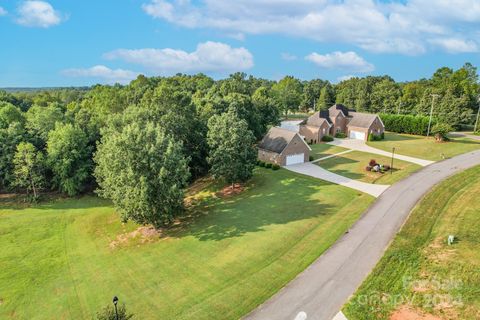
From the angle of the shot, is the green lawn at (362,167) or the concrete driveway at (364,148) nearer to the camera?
the green lawn at (362,167)

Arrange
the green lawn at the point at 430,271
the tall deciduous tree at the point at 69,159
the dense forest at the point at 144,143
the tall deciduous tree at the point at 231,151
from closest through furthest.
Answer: the green lawn at the point at 430,271
the dense forest at the point at 144,143
the tall deciduous tree at the point at 231,151
the tall deciduous tree at the point at 69,159

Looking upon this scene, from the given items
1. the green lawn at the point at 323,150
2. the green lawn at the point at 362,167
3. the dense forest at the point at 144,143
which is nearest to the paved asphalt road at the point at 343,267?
the green lawn at the point at 362,167

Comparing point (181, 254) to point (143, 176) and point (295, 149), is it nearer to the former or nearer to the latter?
point (143, 176)

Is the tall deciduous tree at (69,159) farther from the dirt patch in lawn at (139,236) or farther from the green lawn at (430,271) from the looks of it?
the green lawn at (430,271)

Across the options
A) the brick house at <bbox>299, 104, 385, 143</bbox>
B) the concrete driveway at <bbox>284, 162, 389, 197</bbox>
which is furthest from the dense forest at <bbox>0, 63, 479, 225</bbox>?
the concrete driveway at <bbox>284, 162, 389, 197</bbox>

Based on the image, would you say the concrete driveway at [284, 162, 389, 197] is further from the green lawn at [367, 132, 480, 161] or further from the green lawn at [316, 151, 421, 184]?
the green lawn at [367, 132, 480, 161]

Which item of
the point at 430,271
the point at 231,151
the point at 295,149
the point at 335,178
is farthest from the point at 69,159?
the point at 430,271

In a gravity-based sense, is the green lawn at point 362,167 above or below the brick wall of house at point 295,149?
below
